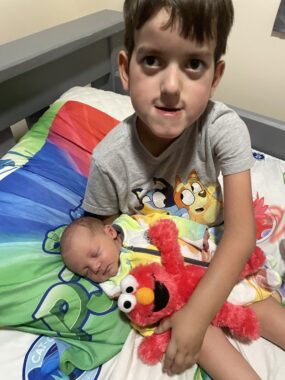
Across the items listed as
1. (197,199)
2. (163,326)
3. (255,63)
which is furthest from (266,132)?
(163,326)

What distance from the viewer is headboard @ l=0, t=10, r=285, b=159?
1.01 meters

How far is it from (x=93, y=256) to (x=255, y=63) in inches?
30.7

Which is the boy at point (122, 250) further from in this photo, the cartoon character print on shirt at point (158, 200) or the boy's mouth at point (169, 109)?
the boy's mouth at point (169, 109)

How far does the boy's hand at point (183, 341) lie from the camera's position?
2.30 ft

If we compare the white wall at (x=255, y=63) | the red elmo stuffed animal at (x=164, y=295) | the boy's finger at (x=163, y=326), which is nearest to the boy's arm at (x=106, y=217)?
the red elmo stuffed animal at (x=164, y=295)

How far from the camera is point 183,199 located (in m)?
0.87

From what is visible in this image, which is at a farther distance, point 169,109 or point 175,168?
point 175,168

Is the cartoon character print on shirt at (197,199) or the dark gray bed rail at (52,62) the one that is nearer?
the cartoon character print on shirt at (197,199)

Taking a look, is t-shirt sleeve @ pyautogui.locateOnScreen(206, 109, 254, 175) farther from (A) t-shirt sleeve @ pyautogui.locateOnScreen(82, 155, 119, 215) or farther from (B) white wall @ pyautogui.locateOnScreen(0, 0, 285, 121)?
(B) white wall @ pyautogui.locateOnScreen(0, 0, 285, 121)

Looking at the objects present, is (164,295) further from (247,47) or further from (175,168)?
(247,47)

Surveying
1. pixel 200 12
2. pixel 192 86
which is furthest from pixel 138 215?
pixel 200 12

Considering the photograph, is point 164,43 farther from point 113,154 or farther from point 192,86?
point 113,154

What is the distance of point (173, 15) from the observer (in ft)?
1.97

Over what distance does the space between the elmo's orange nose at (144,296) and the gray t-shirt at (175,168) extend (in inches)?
8.2
